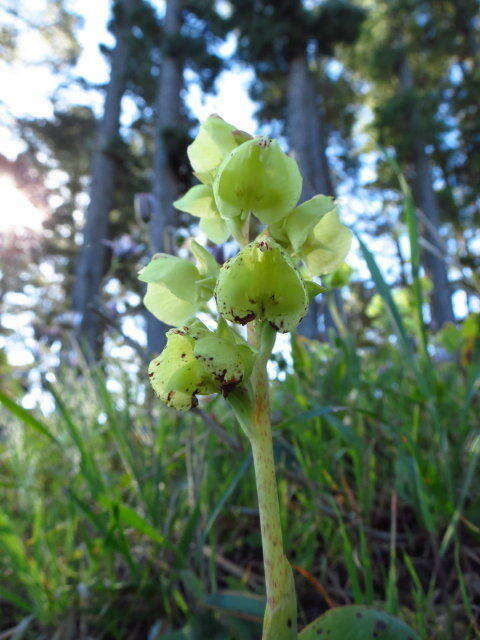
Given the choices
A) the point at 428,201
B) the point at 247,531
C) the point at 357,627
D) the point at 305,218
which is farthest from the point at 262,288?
the point at 428,201

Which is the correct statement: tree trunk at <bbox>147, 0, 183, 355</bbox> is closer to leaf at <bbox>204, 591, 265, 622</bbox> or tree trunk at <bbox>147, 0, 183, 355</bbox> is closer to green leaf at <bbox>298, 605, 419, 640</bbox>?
leaf at <bbox>204, 591, 265, 622</bbox>

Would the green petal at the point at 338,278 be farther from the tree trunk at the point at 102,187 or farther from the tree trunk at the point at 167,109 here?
the tree trunk at the point at 102,187

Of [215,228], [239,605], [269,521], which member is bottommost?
[239,605]

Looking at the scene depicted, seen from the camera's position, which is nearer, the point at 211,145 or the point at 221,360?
the point at 221,360

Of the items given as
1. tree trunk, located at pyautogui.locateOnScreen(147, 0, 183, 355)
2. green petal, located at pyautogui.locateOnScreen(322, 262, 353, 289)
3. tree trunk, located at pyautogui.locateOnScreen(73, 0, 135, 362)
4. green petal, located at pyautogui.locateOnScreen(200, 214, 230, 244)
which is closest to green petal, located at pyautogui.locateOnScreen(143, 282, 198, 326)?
green petal, located at pyautogui.locateOnScreen(200, 214, 230, 244)

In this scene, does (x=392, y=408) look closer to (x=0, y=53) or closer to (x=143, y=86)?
(x=0, y=53)

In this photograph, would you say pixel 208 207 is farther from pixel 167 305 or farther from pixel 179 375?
pixel 179 375

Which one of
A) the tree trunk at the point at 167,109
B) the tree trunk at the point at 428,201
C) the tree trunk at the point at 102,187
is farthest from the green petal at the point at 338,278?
the tree trunk at the point at 428,201
